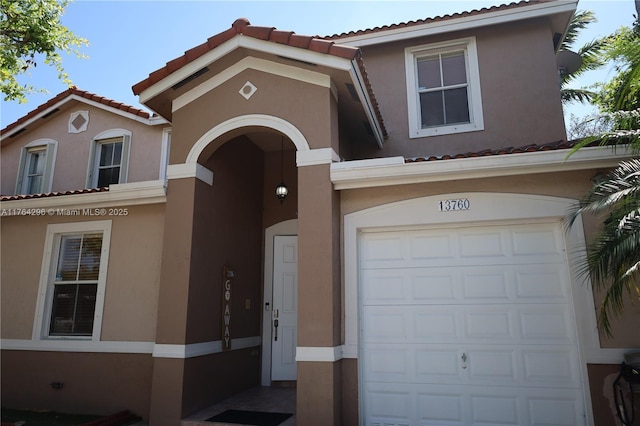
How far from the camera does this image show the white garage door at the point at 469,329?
18.7ft

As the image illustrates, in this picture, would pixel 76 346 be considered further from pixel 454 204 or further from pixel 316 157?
pixel 454 204

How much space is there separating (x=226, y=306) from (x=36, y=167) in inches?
313

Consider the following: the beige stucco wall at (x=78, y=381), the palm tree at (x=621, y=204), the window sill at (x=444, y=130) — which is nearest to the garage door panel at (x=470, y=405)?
the palm tree at (x=621, y=204)

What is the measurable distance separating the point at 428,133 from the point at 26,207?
8023mm

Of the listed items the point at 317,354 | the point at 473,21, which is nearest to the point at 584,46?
the point at 473,21

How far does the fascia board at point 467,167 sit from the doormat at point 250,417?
3.42m

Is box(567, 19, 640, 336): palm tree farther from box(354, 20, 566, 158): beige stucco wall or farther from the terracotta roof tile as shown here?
the terracotta roof tile

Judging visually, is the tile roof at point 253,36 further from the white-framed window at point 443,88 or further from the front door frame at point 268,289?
the front door frame at point 268,289

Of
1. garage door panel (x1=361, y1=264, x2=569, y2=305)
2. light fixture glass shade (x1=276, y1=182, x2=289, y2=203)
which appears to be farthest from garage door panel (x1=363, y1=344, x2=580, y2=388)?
light fixture glass shade (x1=276, y1=182, x2=289, y2=203)

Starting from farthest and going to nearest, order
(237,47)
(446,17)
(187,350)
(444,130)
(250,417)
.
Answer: (446,17)
(444,130)
(237,47)
(187,350)
(250,417)

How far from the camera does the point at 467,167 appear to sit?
6004 millimetres

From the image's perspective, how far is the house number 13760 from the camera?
6195mm

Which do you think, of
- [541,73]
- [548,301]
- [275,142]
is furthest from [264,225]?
[541,73]

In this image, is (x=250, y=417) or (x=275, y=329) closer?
(x=250, y=417)
